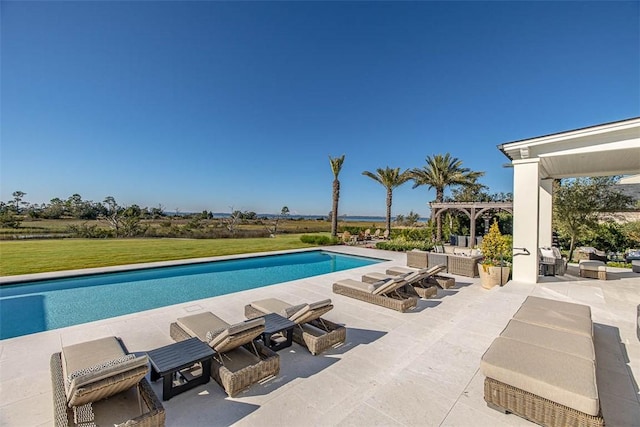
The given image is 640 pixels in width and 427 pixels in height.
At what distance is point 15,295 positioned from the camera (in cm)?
771

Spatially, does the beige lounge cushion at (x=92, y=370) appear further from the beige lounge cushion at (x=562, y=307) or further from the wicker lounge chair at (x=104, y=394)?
the beige lounge cushion at (x=562, y=307)

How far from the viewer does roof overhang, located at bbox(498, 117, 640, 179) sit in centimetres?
561

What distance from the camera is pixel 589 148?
611 centimetres

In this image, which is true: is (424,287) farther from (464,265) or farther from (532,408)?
(532,408)

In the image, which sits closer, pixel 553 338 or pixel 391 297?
pixel 553 338

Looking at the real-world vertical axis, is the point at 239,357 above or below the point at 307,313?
below

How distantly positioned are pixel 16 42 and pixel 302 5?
10.3 meters

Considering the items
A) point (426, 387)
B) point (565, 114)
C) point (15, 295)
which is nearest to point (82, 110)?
point (15, 295)

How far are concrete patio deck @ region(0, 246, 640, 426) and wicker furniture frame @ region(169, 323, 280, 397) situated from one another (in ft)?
0.36

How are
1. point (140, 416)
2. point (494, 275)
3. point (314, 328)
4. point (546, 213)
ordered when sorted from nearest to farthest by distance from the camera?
point (140, 416) → point (314, 328) → point (494, 275) → point (546, 213)

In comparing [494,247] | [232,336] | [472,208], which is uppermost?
[472,208]

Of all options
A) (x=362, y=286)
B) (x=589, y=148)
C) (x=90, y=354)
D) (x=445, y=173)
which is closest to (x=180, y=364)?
(x=90, y=354)

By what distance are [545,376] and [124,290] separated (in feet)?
33.9

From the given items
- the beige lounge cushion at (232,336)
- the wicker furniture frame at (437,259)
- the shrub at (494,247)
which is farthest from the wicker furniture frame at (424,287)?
the beige lounge cushion at (232,336)
